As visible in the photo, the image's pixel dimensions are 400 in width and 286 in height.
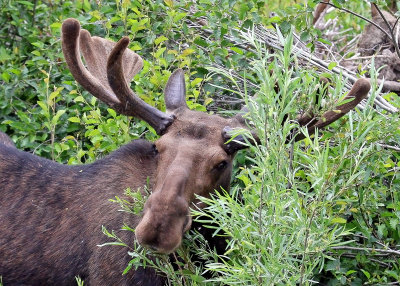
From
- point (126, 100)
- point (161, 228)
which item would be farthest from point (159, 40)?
point (161, 228)

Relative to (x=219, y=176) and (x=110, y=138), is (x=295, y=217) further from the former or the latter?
(x=110, y=138)

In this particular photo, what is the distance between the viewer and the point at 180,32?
6.37m

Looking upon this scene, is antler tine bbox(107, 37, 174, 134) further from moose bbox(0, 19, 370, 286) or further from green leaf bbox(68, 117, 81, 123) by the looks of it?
green leaf bbox(68, 117, 81, 123)

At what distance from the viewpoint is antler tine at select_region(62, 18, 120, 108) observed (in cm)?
472

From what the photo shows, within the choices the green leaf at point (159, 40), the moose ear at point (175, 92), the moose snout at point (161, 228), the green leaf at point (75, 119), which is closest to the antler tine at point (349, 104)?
the moose ear at point (175, 92)

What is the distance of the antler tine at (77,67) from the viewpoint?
15.5 ft

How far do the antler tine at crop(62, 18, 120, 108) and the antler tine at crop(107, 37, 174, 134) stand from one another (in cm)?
10

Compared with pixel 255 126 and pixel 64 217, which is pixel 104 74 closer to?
pixel 64 217

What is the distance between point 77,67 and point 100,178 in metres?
0.75

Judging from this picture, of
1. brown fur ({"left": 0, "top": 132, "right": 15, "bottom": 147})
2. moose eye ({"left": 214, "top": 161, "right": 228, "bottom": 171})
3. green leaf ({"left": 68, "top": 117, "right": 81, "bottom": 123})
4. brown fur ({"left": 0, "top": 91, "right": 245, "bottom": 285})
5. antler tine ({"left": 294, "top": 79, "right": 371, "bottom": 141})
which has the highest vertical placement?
antler tine ({"left": 294, "top": 79, "right": 371, "bottom": 141})

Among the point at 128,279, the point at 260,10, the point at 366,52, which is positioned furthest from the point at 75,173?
Answer: the point at 366,52

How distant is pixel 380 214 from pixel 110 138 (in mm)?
2031

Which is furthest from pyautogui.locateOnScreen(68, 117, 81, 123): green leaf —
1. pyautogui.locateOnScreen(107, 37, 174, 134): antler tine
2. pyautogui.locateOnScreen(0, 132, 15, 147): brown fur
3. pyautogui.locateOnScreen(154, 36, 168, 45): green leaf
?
pyautogui.locateOnScreen(107, 37, 174, 134): antler tine

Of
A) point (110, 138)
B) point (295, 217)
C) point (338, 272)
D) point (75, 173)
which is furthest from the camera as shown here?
point (110, 138)
